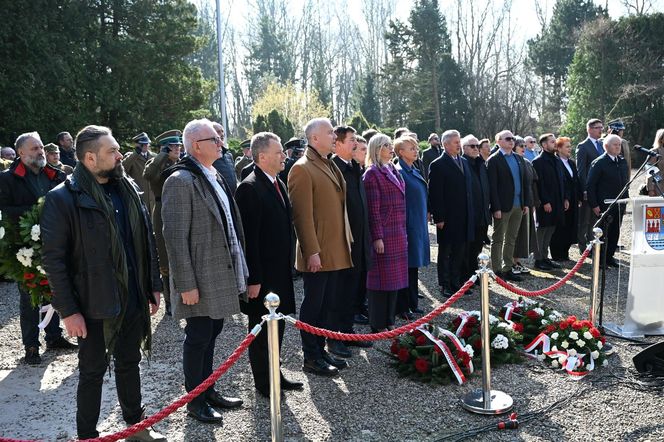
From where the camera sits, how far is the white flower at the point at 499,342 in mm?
5539

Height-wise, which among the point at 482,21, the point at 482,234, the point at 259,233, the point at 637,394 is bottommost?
the point at 637,394

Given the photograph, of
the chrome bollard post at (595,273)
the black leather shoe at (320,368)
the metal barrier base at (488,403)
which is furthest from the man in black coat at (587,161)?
the black leather shoe at (320,368)

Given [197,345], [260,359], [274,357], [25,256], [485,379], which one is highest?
[25,256]

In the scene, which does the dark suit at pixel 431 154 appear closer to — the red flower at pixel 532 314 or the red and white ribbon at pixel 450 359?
the red flower at pixel 532 314

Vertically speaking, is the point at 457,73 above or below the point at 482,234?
above

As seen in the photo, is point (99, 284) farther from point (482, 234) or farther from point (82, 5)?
point (82, 5)

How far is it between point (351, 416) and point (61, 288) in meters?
2.30

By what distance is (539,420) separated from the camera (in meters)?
4.37

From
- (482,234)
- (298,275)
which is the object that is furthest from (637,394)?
(298,275)

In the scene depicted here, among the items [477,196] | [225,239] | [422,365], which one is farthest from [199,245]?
[477,196]

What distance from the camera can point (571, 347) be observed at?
5484 mm

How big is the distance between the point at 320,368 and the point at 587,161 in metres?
7.18

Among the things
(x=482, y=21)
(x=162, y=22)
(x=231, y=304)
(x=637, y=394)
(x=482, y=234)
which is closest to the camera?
(x=231, y=304)

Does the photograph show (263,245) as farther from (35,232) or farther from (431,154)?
(431,154)
